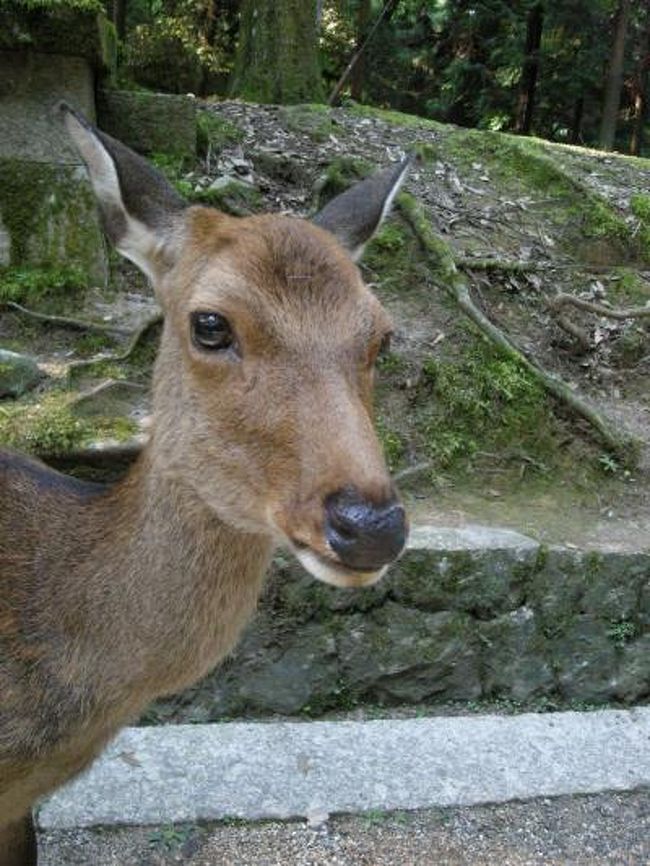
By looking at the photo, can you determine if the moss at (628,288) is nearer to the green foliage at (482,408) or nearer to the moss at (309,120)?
the green foliage at (482,408)

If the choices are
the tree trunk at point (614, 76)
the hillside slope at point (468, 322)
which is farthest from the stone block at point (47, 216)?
the tree trunk at point (614, 76)

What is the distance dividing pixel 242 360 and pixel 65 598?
904mm

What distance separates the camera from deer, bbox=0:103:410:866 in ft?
7.94

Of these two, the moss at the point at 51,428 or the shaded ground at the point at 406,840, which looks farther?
the moss at the point at 51,428

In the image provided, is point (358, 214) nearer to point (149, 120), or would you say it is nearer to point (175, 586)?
point (175, 586)

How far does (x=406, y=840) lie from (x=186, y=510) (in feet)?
6.05

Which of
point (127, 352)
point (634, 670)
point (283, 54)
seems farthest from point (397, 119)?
point (634, 670)

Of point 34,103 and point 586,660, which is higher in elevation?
point 34,103

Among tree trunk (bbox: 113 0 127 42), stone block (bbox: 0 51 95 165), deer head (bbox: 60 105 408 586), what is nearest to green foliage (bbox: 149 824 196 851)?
deer head (bbox: 60 105 408 586)

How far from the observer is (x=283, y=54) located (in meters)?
10.5

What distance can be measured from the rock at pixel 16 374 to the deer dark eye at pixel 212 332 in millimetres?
2854

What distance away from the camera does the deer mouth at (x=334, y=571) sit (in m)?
2.13

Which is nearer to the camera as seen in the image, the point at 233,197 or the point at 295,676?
the point at 295,676

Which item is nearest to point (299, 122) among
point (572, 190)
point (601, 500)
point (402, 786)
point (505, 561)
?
point (572, 190)
